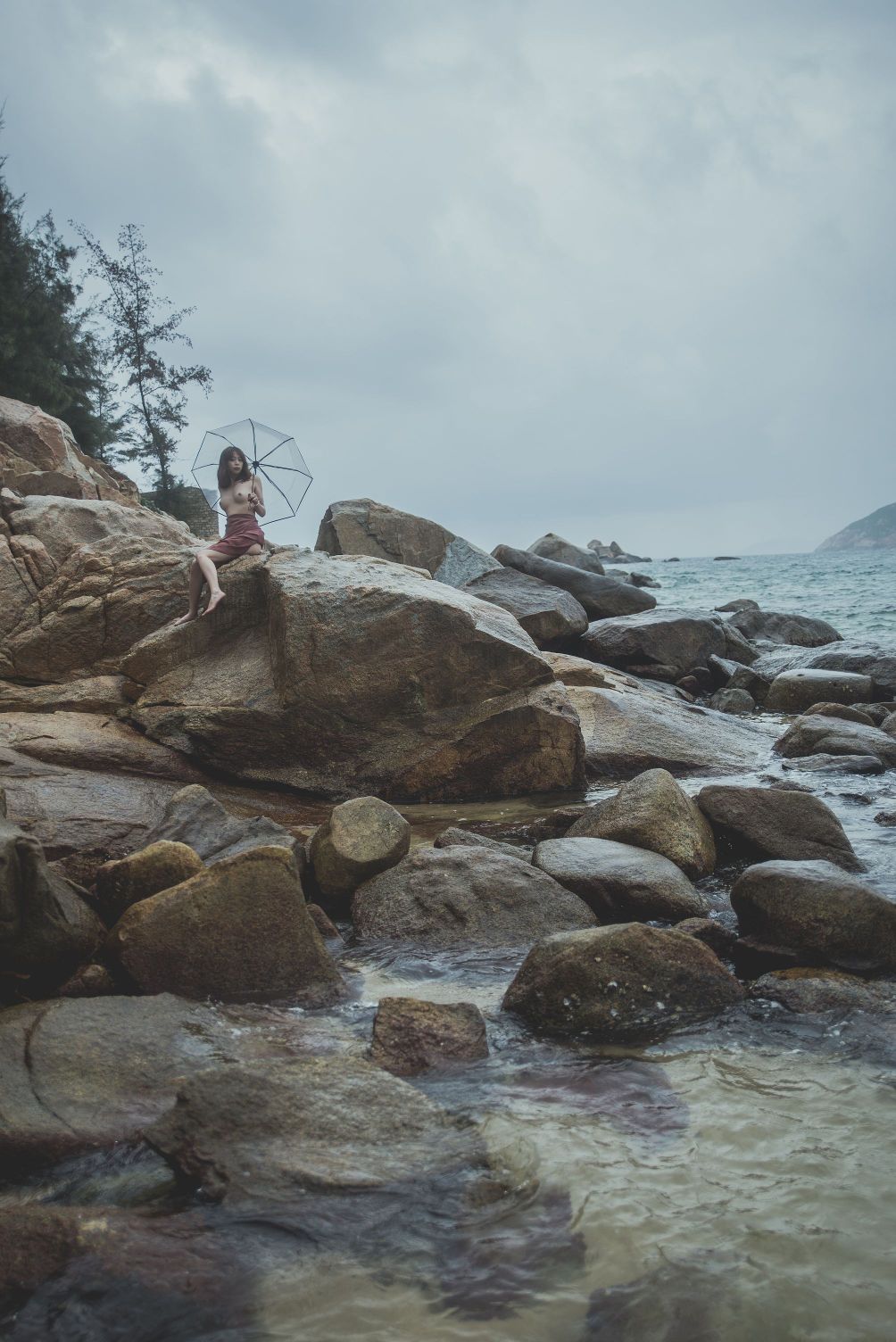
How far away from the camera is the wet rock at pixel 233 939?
476 centimetres

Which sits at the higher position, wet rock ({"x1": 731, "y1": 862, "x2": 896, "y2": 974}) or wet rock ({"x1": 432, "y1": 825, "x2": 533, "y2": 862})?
wet rock ({"x1": 432, "y1": 825, "x2": 533, "y2": 862})

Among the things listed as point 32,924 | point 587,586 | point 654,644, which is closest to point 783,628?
point 587,586

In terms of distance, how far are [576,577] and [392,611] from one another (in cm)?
1393

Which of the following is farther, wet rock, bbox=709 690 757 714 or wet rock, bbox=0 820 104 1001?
wet rock, bbox=709 690 757 714

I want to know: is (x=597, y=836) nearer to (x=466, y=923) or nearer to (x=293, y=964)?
(x=466, y=923)

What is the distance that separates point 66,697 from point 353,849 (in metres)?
4.24

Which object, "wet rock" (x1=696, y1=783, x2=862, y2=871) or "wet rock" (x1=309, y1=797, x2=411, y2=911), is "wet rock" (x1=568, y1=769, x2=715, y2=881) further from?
"wet rock" (x1=309, y1=797, x2=411, y2=911)

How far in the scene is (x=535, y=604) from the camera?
17172 millimetres

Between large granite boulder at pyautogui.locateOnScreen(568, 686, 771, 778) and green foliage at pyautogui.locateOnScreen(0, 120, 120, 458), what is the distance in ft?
76.2

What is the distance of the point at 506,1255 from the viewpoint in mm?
2998

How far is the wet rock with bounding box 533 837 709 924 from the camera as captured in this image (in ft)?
19.9

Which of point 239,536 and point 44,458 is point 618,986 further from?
point 44,458

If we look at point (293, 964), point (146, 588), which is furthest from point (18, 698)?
point (293, 964)

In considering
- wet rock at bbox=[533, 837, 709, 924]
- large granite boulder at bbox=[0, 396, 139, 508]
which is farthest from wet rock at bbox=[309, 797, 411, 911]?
large granite boulder at bbox=[0, 396, 139, 508]
